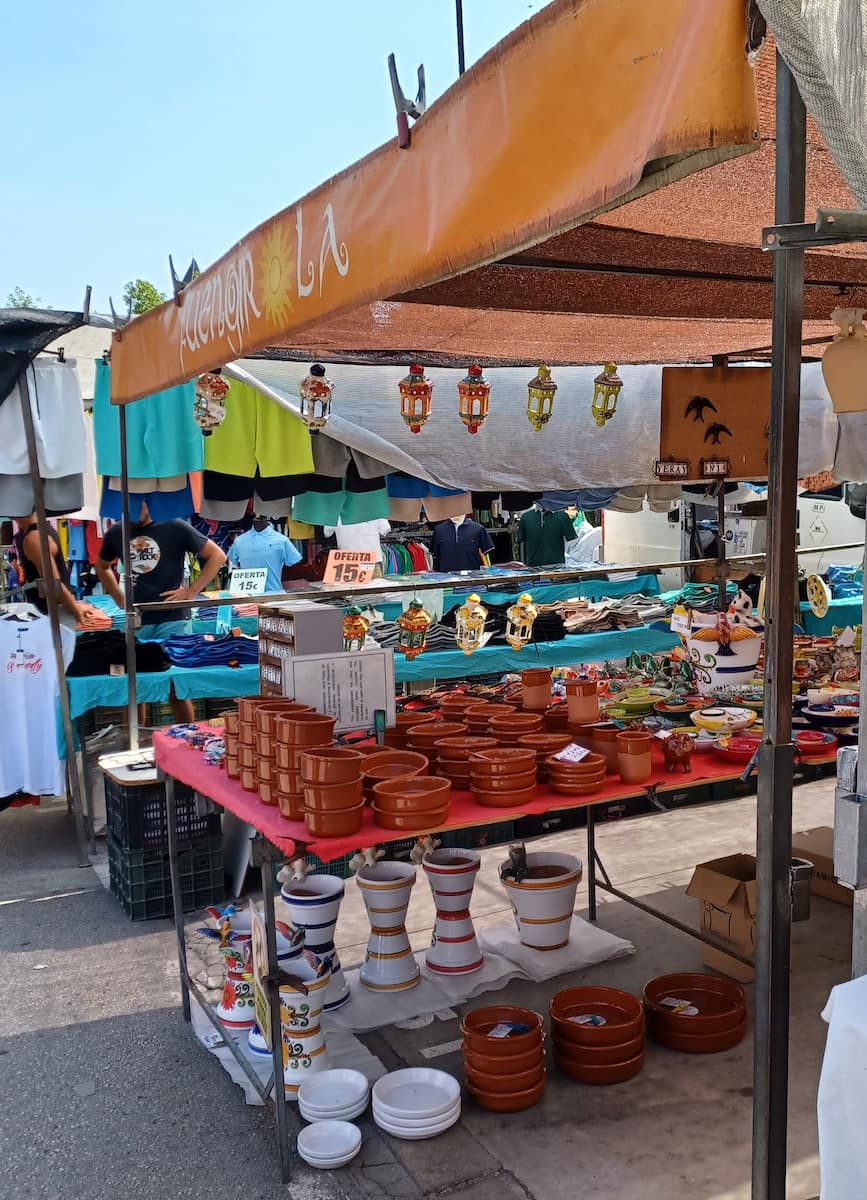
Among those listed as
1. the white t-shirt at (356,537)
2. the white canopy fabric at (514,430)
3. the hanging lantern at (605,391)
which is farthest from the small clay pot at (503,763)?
the white t-shirt at (356,537)

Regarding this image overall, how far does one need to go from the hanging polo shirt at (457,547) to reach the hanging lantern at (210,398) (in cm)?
435

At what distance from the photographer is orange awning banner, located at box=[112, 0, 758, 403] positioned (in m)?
1.30

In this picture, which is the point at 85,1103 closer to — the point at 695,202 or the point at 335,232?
the point at 335,232

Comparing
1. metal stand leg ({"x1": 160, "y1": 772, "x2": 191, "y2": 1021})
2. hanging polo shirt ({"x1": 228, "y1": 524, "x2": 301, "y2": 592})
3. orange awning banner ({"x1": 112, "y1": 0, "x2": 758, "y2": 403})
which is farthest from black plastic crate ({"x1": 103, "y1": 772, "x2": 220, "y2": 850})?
hanging polo shirt ({"x1": 228, "y1": 524, "x2": 301, "y2": 592})

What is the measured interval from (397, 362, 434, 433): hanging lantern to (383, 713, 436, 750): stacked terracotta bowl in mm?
1648

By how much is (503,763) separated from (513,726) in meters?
0.55

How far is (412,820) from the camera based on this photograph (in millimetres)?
2670

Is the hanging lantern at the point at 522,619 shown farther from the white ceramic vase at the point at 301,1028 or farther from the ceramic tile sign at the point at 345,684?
the white ceramic vase at the point at 301,1028

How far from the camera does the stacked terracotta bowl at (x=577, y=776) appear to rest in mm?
2963

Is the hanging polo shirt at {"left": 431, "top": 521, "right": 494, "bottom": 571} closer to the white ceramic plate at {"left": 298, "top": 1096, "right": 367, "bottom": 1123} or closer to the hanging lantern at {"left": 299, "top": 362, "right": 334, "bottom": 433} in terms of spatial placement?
the hanging lantern at {"left": 299, "top": 362, "right": 334, "bottom": 433}

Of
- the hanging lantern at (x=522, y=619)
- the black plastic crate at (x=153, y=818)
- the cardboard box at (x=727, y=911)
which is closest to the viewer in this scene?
the cardboard box at (x=727, y=911)

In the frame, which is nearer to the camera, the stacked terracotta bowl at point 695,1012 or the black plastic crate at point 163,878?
the stacked terracotta bowl at point 695,1012

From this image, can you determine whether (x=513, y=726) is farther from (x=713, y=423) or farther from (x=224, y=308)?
(x=713, y=423)

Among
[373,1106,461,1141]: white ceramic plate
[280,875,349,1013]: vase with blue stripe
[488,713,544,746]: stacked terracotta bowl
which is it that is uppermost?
[488,713,544,746]: stacked terracotta bowl
